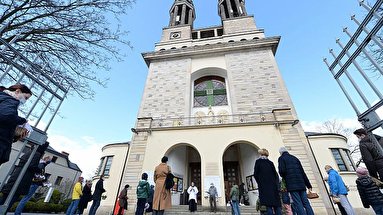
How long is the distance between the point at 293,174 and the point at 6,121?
478cm

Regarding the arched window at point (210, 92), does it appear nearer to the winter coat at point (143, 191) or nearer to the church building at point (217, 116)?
the church building at point (217, 116)

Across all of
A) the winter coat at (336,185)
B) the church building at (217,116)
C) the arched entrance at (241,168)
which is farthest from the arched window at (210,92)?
the winter coat at (336,185)

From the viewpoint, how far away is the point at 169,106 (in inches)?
534

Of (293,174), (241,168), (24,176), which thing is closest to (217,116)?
(241,168)

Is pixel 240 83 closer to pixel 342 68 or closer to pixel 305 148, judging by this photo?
pixel 305 148

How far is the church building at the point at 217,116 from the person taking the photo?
959 cm

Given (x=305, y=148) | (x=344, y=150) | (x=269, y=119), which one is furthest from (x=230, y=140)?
(x=344, y=150)

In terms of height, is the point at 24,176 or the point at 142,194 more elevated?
the point at 24,176

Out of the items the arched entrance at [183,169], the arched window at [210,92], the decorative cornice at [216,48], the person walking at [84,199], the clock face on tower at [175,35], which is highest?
the clock face on tower at [175,35]

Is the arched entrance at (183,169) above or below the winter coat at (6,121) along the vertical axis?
above

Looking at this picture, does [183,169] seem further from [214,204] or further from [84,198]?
[84,198]

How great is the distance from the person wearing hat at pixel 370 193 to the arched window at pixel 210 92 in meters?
11.1

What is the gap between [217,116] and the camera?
35.2 feet

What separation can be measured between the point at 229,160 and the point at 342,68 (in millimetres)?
11108
